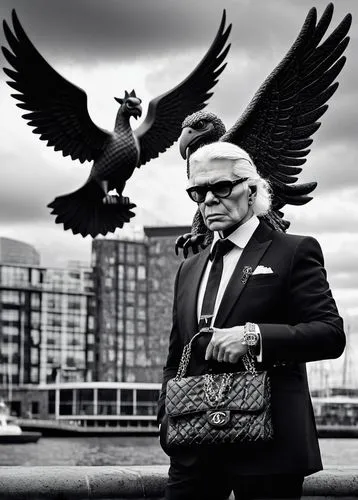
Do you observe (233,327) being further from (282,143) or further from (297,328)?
(282,143)

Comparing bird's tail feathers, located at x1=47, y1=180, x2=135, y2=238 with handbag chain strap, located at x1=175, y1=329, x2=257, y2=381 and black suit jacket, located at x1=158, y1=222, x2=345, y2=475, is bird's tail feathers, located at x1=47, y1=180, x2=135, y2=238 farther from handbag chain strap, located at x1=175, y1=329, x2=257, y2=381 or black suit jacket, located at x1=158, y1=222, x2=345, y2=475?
handbag chain strap, located at x1=175, y1=329, x2=257, y2=381

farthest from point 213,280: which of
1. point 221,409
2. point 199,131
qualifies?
point 199,131

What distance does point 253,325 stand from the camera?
338 cm

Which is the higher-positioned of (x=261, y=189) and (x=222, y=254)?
(x=261, y=189)

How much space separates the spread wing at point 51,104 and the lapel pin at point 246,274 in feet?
11.0

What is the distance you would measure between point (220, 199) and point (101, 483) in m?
3.00

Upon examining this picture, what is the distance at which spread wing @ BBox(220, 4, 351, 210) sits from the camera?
19.5ft

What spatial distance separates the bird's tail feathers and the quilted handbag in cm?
332

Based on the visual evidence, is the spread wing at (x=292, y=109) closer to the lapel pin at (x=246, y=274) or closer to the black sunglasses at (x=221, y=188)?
the black sunglasses at (x=221, y=188)

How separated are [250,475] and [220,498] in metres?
0.21

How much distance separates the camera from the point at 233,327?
342 centimetres

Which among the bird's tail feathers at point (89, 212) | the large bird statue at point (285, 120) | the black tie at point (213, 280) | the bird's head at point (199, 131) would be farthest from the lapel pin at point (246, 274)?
the bird's tail feathers at point (89, 212)

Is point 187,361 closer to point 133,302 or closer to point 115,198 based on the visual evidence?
point 115,198

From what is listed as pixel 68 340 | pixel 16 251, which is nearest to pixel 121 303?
pixel 68 340
